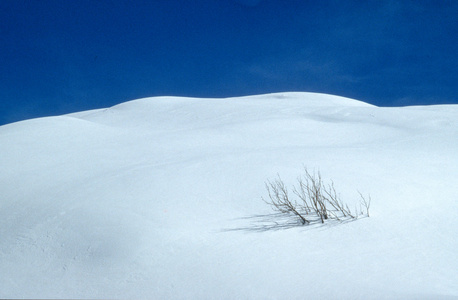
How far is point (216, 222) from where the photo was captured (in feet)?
12.8

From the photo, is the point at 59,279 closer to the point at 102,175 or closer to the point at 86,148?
the point at 102,175

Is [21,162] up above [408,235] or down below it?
above

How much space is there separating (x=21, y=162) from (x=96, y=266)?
448cm

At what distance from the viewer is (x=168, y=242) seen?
11.2ft

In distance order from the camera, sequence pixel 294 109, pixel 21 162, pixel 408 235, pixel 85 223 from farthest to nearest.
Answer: pixel 294 109
pixel 21 162
pixel 85 223
pixel 408 235

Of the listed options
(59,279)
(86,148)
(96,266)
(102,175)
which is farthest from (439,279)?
(86,148)

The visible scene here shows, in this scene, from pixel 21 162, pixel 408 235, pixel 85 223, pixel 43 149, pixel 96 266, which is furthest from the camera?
pixel 43 149

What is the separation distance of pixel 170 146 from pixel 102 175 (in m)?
2.19

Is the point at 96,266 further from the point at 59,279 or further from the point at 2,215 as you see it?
the point at 2,215

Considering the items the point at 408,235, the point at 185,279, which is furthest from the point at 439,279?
the point at 185,279

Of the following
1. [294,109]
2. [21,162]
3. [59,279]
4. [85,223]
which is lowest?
[59,279]

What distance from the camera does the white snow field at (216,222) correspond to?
2754 mm

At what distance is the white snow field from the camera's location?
2.75 m

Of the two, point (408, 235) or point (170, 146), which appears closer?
point (408, 235)
